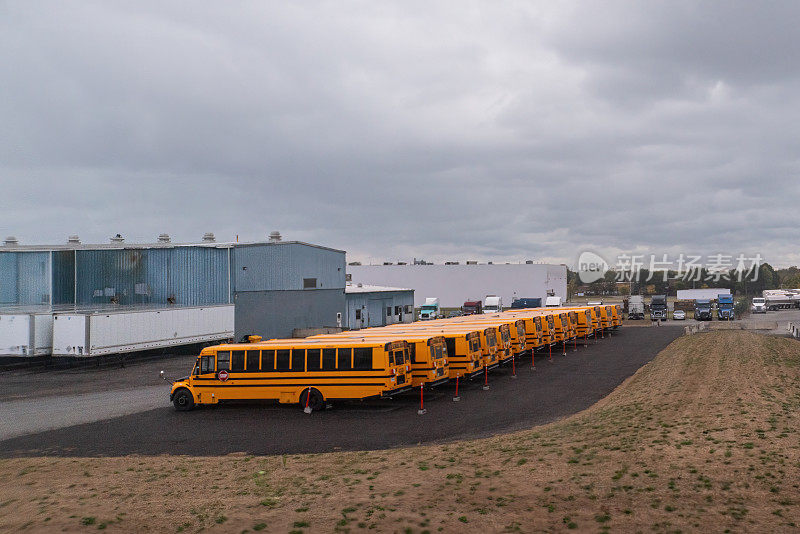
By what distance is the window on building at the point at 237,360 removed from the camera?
23.8 metres

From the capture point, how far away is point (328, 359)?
22844 mm

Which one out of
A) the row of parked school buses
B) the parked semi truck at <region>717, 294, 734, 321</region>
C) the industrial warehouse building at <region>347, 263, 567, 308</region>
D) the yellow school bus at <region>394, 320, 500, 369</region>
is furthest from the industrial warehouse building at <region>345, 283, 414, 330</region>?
the parked semi truck at <region>717, 294, 734, 321</region>

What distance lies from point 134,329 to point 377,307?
3260 centimetres

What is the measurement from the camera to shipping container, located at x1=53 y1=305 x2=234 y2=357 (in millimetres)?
36219

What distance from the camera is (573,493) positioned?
11.7 meters

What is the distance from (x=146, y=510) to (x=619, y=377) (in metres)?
23.4

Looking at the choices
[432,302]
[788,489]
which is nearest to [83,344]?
[788,489]

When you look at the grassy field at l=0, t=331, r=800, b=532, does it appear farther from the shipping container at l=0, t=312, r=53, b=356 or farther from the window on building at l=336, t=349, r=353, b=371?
the shipping container at l=0, t=312, r=53, b=356

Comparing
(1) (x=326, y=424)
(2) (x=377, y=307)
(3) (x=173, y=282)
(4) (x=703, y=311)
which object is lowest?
(1) (x=326, y=424)

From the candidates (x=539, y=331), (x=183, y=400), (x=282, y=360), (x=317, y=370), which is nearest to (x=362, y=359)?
(x=317, y=370)

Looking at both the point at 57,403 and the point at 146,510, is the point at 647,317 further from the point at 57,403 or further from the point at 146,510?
the point at 146,510

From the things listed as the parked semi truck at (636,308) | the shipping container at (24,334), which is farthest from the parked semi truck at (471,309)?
the shipping container at (24,334)

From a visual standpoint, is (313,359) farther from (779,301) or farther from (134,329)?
(779,301)

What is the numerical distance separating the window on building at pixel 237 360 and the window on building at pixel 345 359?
3687mm
